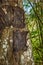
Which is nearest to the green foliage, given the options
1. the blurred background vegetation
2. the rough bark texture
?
the blurred background vegetation

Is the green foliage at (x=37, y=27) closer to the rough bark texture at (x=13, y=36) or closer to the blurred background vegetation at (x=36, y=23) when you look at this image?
the blurred background vegetation at (x=36, y=23)

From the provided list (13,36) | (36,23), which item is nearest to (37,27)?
(36,23)

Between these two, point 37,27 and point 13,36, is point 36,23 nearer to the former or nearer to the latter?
point 37,27

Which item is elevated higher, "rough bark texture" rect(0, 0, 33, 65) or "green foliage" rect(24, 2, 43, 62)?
"rough bark texture" rect(0, 0, 33, 65)

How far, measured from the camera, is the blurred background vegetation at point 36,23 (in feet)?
8.52

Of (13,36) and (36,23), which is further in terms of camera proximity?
(36,23)

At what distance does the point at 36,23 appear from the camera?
2.70 metres

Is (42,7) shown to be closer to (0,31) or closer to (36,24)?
(36,24)

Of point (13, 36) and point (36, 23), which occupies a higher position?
point (13, 36)

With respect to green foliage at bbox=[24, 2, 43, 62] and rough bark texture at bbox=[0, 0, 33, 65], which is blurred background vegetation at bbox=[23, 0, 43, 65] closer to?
green foliage at bbox=[24, 2, 43, 62]

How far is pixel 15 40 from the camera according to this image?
1349 mm

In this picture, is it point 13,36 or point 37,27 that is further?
point 37,27

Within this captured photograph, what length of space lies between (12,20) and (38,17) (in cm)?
120

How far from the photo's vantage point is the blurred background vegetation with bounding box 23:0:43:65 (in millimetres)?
2598
